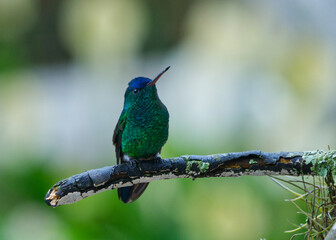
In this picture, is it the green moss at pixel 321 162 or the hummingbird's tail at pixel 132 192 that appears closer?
the green moss at pixel 321 162

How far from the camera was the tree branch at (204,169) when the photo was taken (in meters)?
1.13

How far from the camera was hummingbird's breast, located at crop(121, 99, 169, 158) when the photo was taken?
1.65 meters

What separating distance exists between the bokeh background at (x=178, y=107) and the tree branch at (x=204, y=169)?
162cm

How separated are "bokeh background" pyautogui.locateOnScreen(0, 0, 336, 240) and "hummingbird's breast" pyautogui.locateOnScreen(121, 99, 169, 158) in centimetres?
121

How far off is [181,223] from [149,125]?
4.31 ft

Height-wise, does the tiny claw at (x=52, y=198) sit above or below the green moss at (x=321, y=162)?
above

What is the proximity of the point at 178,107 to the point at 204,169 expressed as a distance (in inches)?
105

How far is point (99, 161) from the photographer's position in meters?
3.63

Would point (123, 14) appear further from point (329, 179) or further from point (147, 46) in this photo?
point (329, 179)

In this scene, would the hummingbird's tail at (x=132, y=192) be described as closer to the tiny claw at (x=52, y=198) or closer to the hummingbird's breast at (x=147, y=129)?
the hummingbird's breast at (x=147, y=129)

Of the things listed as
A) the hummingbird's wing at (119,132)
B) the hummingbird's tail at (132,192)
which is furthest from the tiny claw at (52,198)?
the hummingbird's wing at (119,132)

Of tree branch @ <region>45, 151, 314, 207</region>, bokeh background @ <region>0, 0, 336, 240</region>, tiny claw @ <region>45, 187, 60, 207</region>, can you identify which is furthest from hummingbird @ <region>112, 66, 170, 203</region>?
bokeh background @ <region>0, 0, 336, 240</region>

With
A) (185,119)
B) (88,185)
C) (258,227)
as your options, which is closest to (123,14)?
(185,119)

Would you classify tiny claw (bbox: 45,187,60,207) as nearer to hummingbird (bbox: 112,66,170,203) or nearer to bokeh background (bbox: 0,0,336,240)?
hummingbird (bbox: 112,66,170,203)
